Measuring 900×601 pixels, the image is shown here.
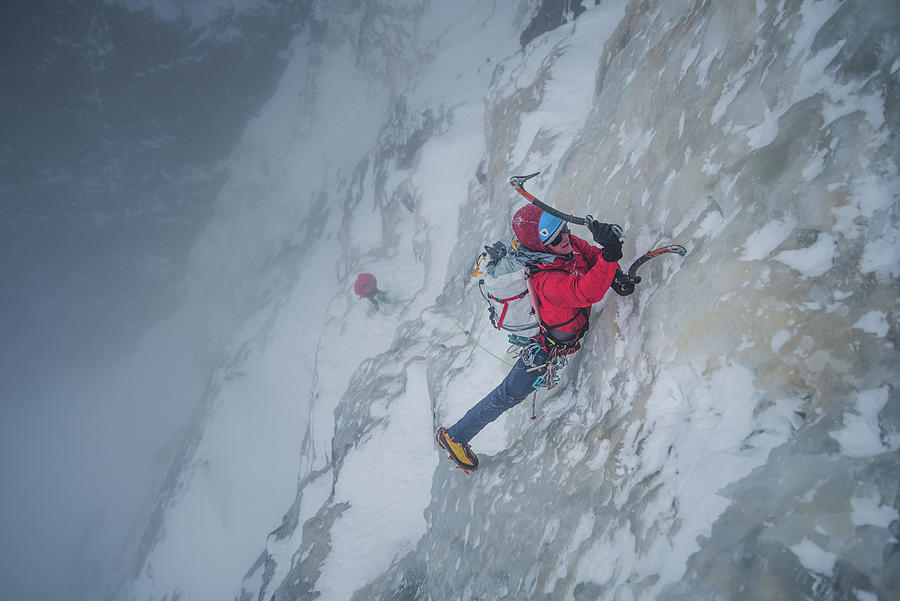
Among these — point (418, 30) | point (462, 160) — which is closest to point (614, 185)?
point (462, 160)

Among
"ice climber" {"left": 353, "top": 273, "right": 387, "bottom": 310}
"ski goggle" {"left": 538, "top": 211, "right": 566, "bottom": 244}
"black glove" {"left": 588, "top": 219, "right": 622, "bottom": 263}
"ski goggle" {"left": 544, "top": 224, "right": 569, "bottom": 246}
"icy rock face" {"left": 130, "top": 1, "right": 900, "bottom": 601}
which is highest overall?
"ice climber" {"left": 353, "top": 273, "right": 387, "bottom": 310}

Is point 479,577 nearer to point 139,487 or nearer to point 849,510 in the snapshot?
point 849,510

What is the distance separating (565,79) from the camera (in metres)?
8.33

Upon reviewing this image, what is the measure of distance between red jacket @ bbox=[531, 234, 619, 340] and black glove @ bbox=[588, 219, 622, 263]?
0.24 feet

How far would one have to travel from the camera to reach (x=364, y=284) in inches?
453

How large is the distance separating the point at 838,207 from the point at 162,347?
43.2 metres

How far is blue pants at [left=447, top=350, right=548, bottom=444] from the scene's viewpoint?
12.1 ft

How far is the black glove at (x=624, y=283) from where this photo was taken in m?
2.93

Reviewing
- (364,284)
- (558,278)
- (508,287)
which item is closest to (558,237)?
(558,278)

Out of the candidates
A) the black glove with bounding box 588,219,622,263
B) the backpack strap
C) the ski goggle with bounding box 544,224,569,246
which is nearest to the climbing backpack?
the backpack strap

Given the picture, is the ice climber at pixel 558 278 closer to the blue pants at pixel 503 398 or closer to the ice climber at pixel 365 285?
the blue pants at pixel 503 398

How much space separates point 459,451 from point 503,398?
104 cm

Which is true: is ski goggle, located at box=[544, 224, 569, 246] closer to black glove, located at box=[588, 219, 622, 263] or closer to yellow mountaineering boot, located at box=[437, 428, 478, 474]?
black glove, located at box=[588, 219, 622, 263]

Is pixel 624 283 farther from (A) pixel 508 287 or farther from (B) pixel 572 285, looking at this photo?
(A) pixel 508 287
